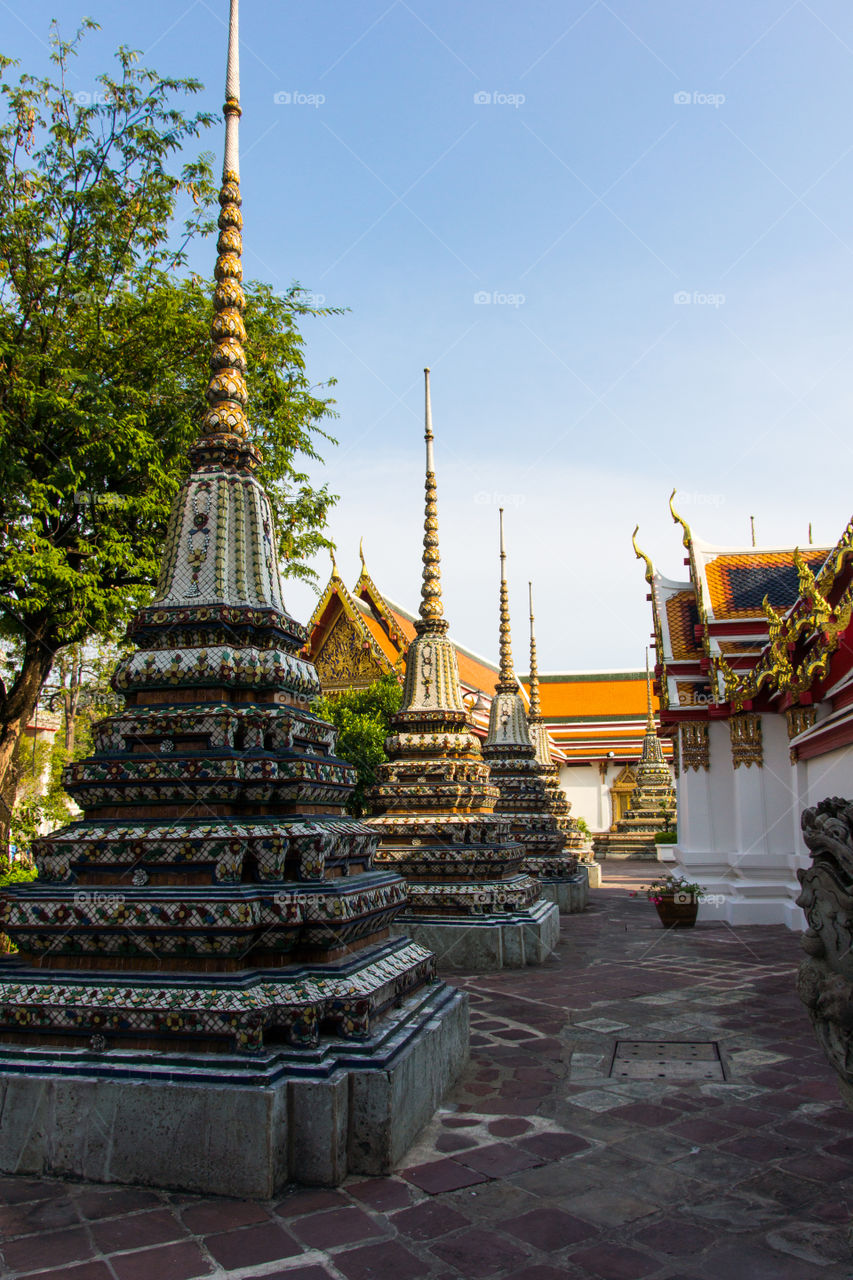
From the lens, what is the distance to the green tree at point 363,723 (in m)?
17.7

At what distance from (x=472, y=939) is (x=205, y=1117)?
523cm

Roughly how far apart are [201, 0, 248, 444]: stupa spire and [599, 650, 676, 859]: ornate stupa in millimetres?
25063

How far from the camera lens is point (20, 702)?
37.6ft

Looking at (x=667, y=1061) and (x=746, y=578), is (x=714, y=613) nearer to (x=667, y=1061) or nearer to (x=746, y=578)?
(x=746, y=578)

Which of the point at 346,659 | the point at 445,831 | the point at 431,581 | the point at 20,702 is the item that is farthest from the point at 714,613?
the point at 346,659

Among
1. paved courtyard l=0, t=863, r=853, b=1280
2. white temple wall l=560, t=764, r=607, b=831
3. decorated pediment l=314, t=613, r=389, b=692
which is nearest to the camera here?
paved courtyard l=0, t=863, r=853, b=1280

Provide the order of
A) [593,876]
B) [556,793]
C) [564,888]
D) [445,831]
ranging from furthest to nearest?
[593,876], [556,793], [564,888], [445,831]

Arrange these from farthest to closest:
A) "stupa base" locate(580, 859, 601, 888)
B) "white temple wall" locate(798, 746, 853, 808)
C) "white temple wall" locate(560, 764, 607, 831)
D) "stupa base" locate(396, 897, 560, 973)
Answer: "white temple wall" locate(560, 764, 607, 831) → "stupa base" locate(580, 859, 601, 888) → "white temple wall" locate(798, 746, 853, 808) → "stupa base" locate(396, 897, 560, 973)

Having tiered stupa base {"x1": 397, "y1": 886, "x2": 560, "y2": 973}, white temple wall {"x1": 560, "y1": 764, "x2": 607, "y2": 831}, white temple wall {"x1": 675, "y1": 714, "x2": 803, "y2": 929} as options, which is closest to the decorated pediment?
white temple wall {"x1": 675, "y1": 714, "x2": 803, "y2": 929}

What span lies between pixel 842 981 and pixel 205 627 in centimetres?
311

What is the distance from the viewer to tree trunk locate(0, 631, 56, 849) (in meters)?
11.3

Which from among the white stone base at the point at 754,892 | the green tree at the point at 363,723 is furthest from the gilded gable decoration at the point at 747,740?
the green tree at the point at 363,723

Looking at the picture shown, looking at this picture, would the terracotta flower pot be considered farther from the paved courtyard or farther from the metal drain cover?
the metal drain cover

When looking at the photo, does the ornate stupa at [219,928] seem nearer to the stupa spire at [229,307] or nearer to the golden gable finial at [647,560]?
the stupa spire at [229,307]
